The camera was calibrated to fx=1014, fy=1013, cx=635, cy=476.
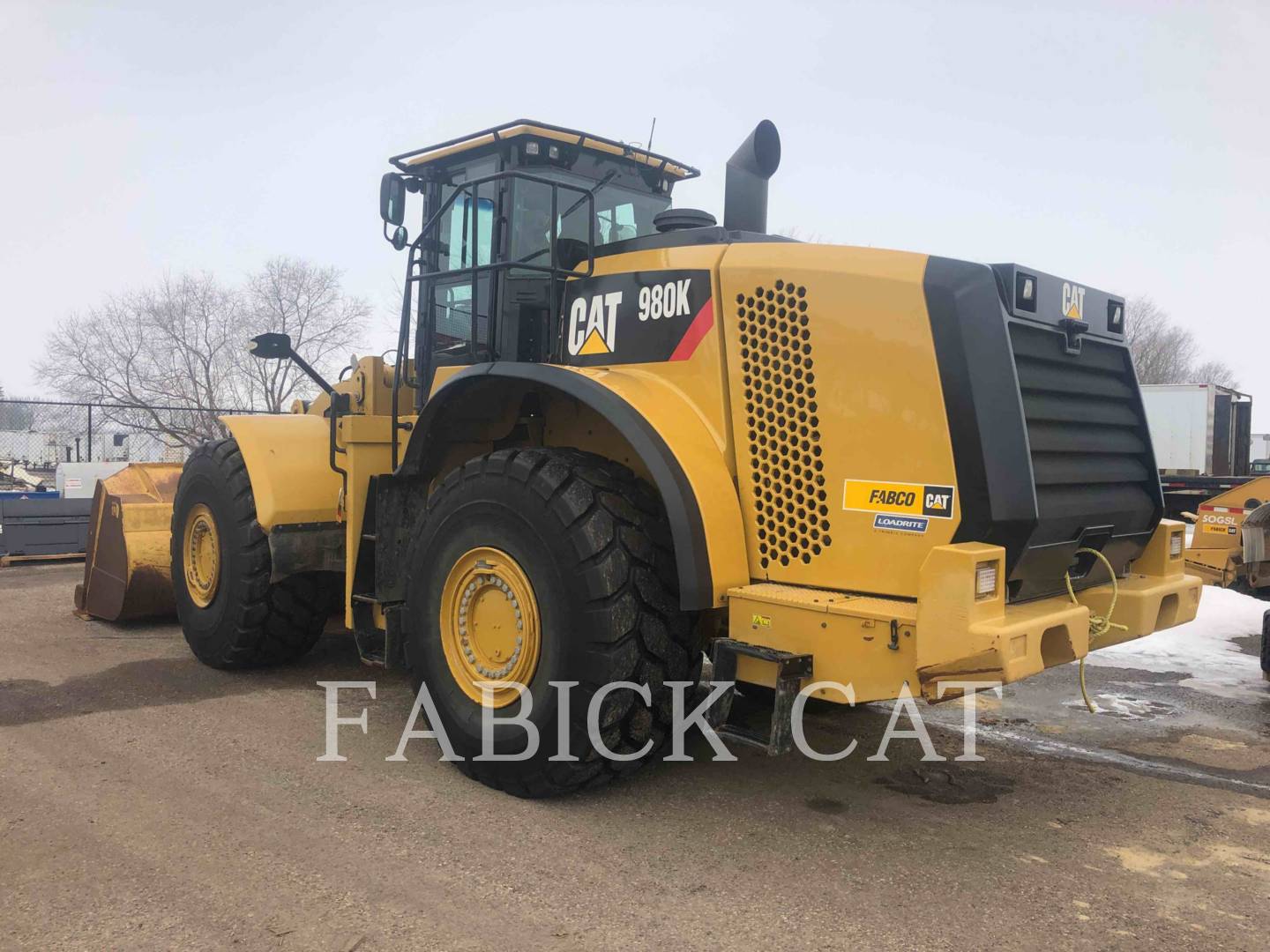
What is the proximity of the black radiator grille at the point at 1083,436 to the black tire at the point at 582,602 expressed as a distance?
142 cm

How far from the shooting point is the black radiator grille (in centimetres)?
370

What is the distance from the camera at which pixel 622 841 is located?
12.2 feet

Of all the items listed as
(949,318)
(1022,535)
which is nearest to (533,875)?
(1022,535)

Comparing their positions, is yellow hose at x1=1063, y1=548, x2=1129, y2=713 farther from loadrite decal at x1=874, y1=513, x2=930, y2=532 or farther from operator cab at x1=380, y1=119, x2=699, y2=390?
operator cab at x1=380, y1=119, x2=699, y2=390

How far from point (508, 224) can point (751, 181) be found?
4.12 feet

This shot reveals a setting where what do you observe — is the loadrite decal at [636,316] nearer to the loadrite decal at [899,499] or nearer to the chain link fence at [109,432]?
the loadrite decal at [899,499]

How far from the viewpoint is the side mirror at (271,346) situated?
5.97 m

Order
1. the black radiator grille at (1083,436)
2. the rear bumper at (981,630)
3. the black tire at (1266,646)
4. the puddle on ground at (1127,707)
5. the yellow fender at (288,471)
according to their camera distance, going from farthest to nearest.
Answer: the black tire at (1266,646), the puddle on ground at (1127,707), the yellow fender at (288,471), the black radiator grille at (1083,436), the rear bumper at (981,630)

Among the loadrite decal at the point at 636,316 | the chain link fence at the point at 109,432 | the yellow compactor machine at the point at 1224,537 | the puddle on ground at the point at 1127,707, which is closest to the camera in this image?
the loadrite decal at the point at 636,316

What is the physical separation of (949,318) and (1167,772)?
2.75 m

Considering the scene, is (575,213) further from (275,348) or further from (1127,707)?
(1127,707)

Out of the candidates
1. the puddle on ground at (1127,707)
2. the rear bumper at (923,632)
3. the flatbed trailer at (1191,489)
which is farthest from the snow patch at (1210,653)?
the flatbed trailer at (1191,489)

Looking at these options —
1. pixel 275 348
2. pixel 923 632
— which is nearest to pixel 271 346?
pixel 275 348

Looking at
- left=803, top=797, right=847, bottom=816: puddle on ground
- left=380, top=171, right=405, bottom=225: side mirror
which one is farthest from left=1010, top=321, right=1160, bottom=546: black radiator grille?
left=380, top=171, right=405, bottom=225: side mirror
